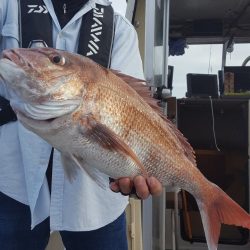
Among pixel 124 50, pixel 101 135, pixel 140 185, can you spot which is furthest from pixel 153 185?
pixel 124 50

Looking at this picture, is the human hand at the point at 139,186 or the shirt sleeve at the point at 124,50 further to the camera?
the shirt sleeve at the point at 124,50

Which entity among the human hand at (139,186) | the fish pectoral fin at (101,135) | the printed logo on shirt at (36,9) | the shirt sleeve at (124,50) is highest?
the printed logo on shirt at (36,9)

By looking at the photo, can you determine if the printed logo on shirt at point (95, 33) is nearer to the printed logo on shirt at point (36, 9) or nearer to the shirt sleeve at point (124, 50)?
the shirt sleeve at point (124, 50)

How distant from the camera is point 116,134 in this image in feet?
4.41

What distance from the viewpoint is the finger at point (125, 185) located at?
1.46 metres

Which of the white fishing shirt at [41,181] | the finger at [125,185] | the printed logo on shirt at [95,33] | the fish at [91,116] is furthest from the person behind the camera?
the printed logo on shirt at [95,33]

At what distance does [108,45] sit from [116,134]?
61cm

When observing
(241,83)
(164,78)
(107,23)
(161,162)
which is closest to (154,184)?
(161,162)

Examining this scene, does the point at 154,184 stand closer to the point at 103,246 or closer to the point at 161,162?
the point at 161,162

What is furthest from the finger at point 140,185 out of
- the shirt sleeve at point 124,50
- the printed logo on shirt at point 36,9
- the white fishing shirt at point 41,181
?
the printed logo on shirt at point 36,9

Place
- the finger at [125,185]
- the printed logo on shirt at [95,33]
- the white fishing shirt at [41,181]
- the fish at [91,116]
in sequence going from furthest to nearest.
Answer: the printed logo on shirt at [95,33] < the white fishing shirt at [41,181] < the finger at [125,185] < the fish at [91,116]

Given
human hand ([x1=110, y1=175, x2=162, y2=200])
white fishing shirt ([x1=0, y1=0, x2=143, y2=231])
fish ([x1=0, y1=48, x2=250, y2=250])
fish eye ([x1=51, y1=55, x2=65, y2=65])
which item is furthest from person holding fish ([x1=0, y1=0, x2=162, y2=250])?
fish eye ([x1=51, y1=55, x2=65, y2=65])

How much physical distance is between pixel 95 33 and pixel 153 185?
27.0 inches

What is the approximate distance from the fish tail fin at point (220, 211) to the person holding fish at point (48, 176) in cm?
34
